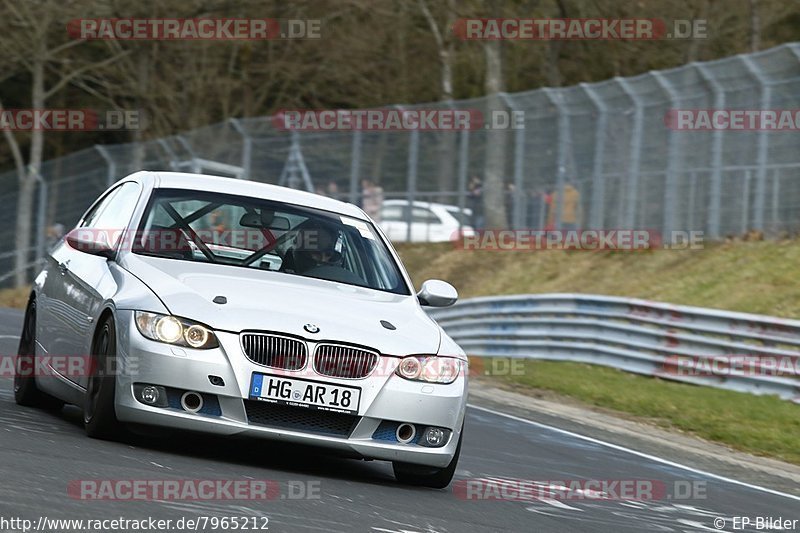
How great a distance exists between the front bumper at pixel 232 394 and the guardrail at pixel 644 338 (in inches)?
379

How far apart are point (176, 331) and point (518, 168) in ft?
73.2

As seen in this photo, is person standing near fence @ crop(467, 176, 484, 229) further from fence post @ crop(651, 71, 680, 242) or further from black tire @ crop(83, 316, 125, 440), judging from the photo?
black tire @ crop(83, 316, 125, 440)

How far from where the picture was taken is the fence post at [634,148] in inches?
1040

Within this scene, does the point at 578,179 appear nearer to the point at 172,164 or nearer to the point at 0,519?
the point at 172,164

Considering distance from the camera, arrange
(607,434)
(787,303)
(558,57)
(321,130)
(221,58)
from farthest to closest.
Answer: (221,58) → (558,57) → (321,130) → (787,303) → (607,434)

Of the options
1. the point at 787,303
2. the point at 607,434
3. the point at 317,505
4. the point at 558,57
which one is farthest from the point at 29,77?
the point at 317,505

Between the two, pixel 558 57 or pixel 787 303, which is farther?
pixel 558 57

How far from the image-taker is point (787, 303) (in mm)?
21156

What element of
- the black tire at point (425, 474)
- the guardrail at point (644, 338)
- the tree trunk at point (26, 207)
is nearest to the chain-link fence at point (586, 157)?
the tree trunk at point (26, 207)

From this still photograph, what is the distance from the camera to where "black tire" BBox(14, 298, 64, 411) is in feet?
31.7

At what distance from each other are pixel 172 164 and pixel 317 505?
99.7 feet

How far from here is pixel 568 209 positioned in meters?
28.5

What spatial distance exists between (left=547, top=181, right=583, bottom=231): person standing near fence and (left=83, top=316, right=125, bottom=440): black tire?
20.4m

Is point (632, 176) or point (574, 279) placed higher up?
point (632, 176)
